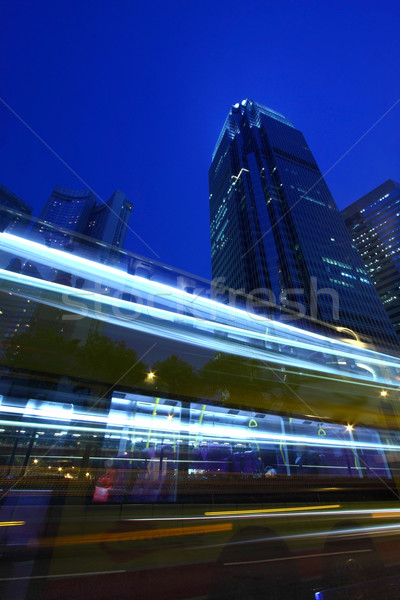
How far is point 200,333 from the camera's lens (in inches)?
276

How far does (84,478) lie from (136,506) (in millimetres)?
2105

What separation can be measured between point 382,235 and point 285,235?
204 ft

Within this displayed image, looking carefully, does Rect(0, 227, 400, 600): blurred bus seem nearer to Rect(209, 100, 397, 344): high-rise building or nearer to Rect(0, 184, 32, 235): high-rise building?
Rect(0, 184, 32, 235): high-rise building

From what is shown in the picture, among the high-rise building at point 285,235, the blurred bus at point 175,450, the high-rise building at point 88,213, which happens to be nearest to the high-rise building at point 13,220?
the blurred bus at point 175,450

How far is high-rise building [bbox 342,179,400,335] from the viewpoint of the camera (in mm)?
90438

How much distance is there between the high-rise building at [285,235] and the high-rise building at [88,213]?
33.2 metres

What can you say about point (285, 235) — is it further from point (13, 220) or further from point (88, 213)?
point (88, 213)

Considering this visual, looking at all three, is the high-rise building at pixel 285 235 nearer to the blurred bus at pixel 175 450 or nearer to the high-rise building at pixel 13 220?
the blurred bus at pixel 175 450

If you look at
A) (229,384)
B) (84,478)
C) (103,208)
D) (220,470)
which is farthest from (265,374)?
(103,208)

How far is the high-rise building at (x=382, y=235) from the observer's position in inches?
3561

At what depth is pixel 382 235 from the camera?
9938 cm

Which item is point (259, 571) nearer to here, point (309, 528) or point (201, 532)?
point (201, 532)

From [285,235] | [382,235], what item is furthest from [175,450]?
[382,235]

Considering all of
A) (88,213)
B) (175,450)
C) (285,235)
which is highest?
(88,213)
